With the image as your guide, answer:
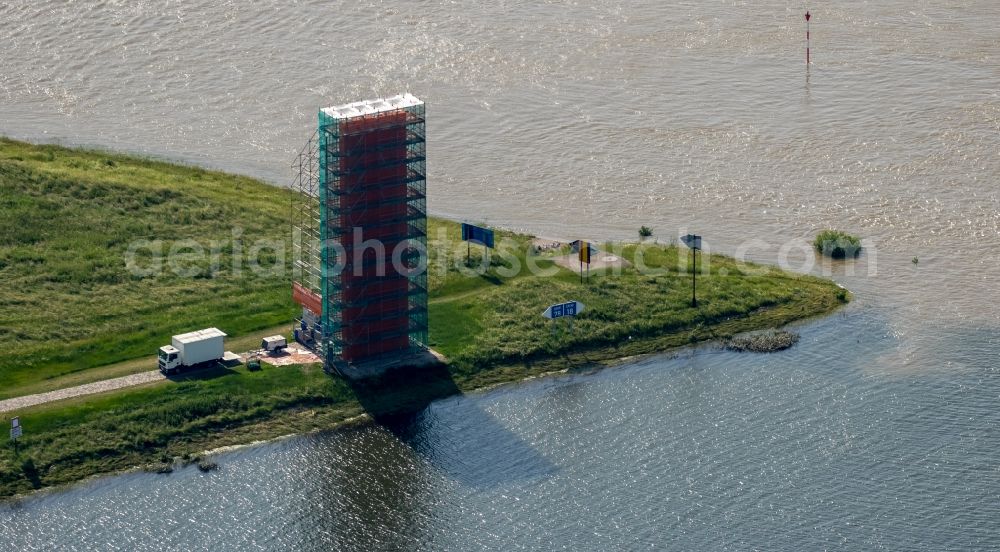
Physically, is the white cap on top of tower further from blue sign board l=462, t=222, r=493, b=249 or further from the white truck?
blue sign board l=462, t=222, r=493, b=249

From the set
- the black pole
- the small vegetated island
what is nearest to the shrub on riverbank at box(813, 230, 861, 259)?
the small vegetated island

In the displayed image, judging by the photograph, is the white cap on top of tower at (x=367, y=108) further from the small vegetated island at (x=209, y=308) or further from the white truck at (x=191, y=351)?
the small vegetated island at (x=209, y=308)

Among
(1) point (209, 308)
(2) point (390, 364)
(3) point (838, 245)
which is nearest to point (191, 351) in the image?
(1) point (209, 308)

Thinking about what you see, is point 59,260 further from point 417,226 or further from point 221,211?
point 417,226

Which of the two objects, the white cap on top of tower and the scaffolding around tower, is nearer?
the white cap on top of tower

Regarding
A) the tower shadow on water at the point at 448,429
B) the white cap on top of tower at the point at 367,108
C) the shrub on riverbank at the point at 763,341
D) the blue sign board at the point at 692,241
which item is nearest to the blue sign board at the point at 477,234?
the blue sign board at the point at 692,241

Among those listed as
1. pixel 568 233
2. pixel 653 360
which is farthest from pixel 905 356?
pixel 568 233

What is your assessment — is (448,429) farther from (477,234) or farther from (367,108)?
(477,234)
